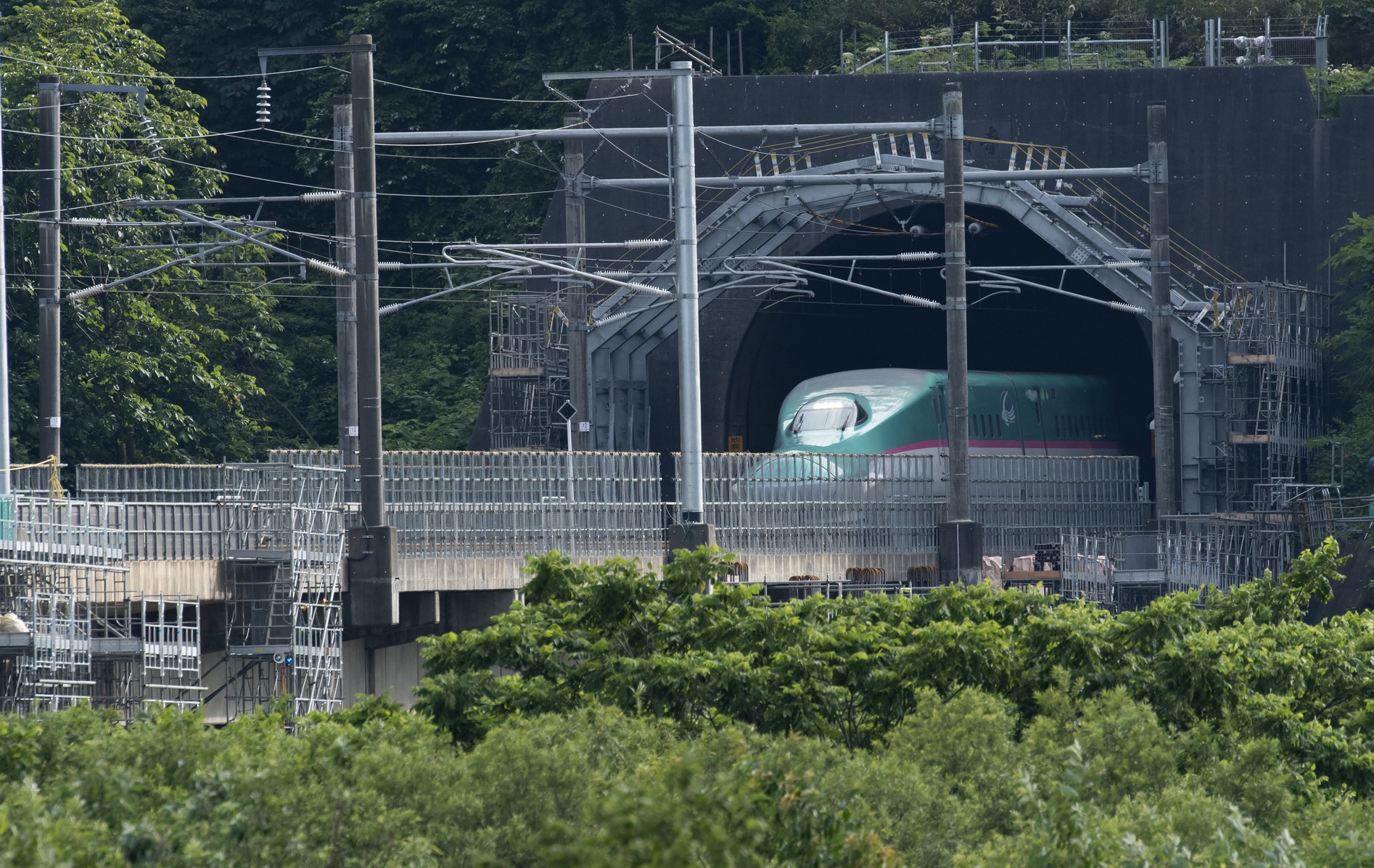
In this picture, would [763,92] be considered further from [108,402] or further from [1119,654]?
[1119,654]

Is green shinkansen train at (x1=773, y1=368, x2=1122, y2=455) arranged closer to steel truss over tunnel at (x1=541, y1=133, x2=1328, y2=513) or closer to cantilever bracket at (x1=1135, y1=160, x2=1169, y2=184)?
steel truss over tunnel at (x1=541, y1=133, x2=1328, y2=513)

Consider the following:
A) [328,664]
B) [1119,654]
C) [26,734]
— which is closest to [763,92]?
[328,664]

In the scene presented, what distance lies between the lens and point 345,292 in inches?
1470

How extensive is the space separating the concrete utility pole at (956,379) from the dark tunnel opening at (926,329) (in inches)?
552

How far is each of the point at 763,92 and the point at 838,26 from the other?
48.5ft

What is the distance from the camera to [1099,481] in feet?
143

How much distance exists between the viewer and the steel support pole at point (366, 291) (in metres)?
27.6

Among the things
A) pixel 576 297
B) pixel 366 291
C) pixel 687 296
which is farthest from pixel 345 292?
pixel 687 296

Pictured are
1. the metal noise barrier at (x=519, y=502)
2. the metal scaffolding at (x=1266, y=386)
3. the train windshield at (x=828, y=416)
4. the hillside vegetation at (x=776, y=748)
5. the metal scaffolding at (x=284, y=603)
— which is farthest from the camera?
the train windshield at (x=828, y=416)

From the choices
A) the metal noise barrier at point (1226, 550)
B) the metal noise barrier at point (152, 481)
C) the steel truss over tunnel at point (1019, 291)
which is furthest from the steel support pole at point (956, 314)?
the metal noise barrier at point (152, 481)

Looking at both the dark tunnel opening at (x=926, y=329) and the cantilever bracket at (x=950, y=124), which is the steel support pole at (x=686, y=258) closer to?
the cantilever bracket at (x=950, y=124)

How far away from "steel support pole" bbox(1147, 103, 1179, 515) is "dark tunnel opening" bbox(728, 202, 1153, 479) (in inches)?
357

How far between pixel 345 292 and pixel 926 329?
86.3 ft

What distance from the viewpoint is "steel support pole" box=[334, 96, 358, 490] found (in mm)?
34188
